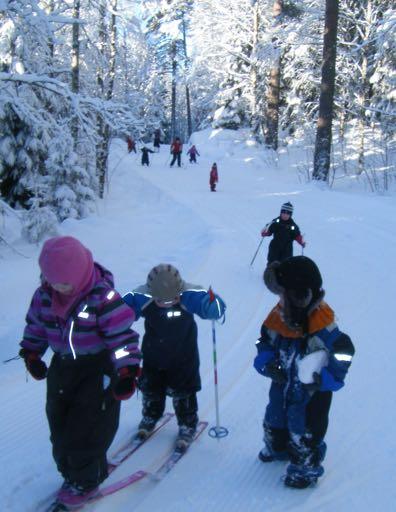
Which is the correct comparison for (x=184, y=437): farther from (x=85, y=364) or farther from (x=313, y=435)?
(x=85, y=364)

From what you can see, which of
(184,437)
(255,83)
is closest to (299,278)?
(184,437)

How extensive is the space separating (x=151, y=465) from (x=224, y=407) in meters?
1.04

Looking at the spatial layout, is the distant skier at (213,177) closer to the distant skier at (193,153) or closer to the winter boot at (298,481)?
the distant skier at (193,153)

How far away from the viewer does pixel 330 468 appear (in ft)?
11.9

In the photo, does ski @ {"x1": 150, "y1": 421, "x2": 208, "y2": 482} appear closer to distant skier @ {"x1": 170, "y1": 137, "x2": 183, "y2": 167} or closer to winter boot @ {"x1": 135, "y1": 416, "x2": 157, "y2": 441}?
winter boot @ {"x1": 135, "y1": 416, "x2": 157, "y2": 441}

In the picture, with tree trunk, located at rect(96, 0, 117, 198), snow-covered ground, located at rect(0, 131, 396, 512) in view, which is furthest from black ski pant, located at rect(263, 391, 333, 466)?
tree trunk, located at rect(96, 0, 117, 198)

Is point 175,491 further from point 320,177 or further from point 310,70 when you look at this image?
point 310,70

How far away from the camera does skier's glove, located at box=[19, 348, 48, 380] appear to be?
3.13m

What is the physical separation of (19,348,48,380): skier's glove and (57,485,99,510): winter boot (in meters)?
0.72

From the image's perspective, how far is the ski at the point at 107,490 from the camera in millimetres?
3147

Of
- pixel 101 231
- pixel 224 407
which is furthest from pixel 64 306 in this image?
pixel 101 231

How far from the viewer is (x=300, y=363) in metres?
3.10

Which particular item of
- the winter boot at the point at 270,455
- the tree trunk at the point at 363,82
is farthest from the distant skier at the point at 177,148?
the winter boot at the point at 270,455

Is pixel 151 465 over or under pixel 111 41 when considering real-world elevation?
under
